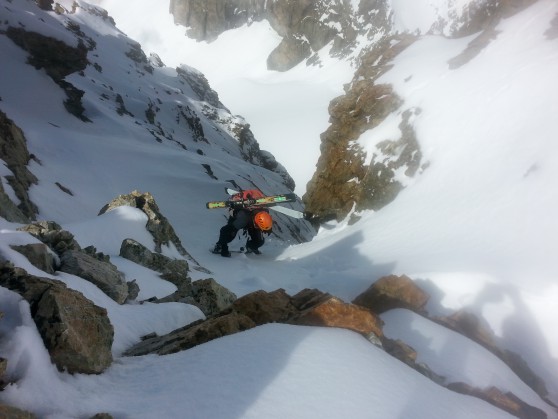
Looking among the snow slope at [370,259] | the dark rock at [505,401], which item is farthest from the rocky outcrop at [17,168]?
the dark rock at [505,401]

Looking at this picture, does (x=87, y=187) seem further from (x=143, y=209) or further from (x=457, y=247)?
(x=457, y=247)

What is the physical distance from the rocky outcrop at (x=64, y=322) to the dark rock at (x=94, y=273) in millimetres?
1795

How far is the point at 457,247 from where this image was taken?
1065 centimetres

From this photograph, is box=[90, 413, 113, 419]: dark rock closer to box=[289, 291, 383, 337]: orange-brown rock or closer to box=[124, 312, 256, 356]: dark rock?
box=[124, 312, 256, 356]: dark rock

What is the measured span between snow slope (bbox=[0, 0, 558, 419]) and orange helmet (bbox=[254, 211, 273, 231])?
1.30 meters

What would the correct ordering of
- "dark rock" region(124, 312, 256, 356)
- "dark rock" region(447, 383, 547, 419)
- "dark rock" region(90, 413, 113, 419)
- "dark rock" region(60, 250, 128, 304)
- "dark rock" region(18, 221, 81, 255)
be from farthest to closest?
"dark rock" region(18, 221, 81, 255), "dark rock" region(60, 250, 128, 304), "dark rock" region(447, 383, 547, 419), "dark rock" region(124, 312, 256, 356), "dark rock" region(90, 413, 113, 419)

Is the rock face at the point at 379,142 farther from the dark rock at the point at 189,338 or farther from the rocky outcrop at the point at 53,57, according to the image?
the rocky outcrop at the point at 53,57

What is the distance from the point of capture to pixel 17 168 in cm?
1412

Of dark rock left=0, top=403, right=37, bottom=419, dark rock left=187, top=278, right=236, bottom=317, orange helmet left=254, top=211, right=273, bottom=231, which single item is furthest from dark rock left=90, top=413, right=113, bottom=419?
orange helmet left=254, top=211, right=273, bottom=231

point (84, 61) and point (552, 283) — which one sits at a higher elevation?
point (84, 61)

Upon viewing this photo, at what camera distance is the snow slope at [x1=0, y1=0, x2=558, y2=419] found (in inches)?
141

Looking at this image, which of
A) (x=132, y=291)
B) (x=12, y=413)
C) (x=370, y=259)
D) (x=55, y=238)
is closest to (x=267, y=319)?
(x=132, y=291)

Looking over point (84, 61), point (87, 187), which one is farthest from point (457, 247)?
point (84, 61)

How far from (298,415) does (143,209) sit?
1068 cm
